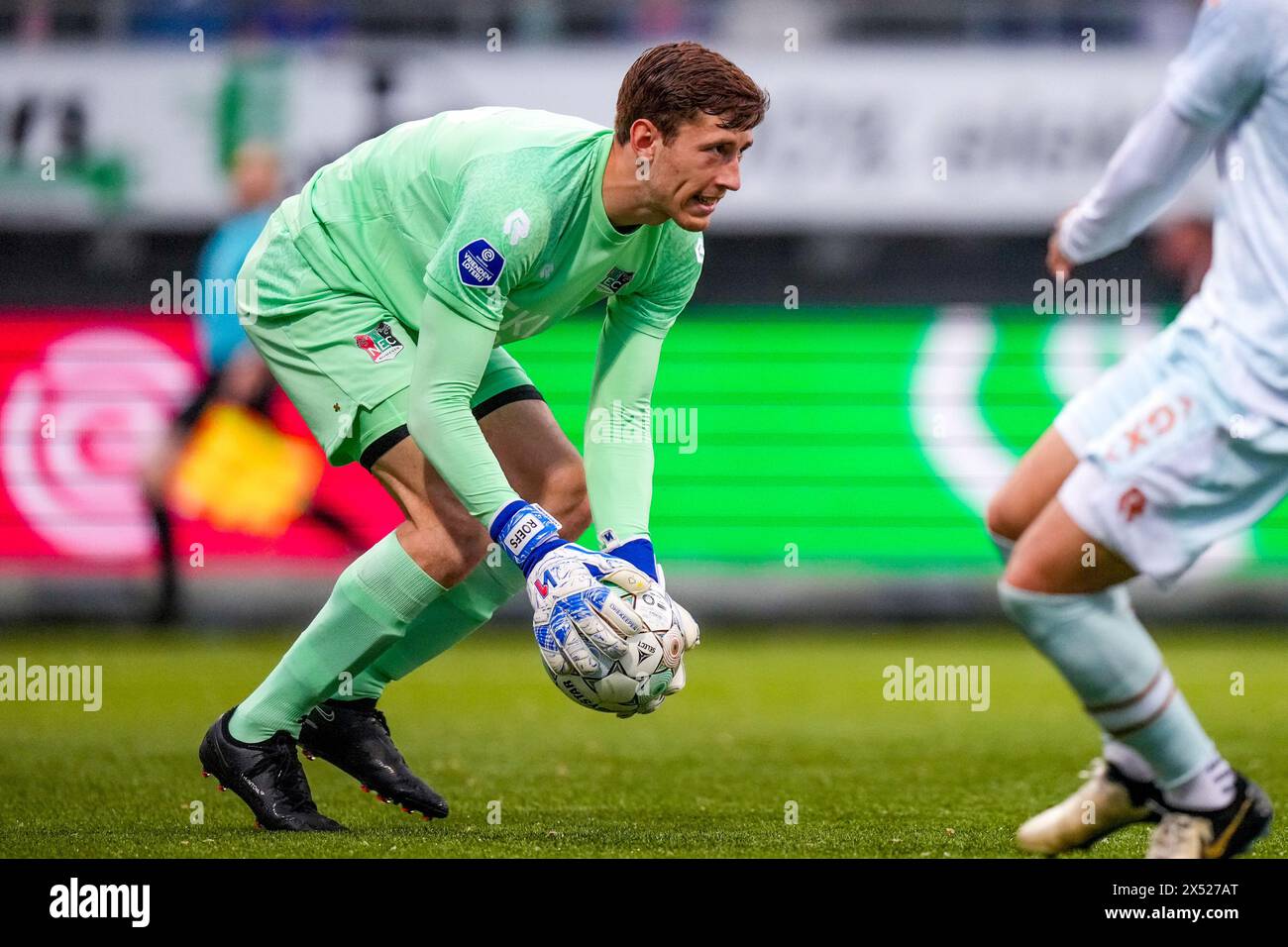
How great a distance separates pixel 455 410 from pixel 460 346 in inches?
5.9

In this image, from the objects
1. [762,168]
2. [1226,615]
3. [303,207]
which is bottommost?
[1226,615]

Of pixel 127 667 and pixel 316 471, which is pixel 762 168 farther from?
pixel 127 667

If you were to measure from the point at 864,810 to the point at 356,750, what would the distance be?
1.45 metres

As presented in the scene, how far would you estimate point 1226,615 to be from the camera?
38.1 ft

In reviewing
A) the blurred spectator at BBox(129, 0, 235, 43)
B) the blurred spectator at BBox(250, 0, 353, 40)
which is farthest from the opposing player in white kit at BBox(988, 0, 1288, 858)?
the blurred spectator at BBox(129, 0, 235, 43)

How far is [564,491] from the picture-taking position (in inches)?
190

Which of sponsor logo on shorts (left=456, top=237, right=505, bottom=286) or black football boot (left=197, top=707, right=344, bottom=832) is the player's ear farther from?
black football boot (left=197, top=707, right=344, bottom=832)

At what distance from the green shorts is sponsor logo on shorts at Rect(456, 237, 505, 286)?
1.82 feet

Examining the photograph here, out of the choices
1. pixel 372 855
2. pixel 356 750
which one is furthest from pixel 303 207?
pixel 372 855

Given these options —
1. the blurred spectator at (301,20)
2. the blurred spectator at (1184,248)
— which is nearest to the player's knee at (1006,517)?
the blurred spectator at (1184,248)

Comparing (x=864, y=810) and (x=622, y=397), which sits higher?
(x=622, y=397)

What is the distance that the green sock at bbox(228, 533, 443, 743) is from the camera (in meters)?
4.57

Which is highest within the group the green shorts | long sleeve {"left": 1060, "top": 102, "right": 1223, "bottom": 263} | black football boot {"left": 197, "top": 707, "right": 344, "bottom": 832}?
long sleeve {"left": 1060, "top": 102, "right": 1223, "bottom": 263}
